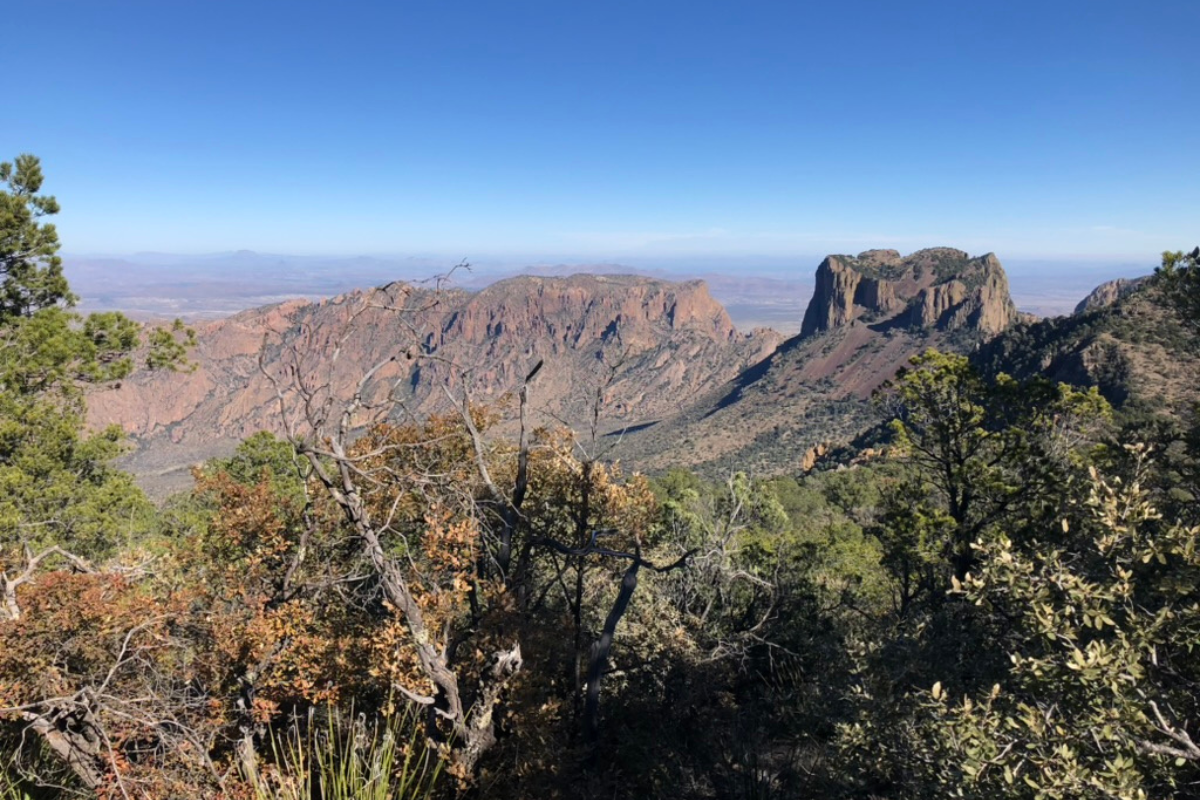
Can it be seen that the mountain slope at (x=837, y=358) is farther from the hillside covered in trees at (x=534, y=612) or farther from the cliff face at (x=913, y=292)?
the hillside covered in trees at (x=534, y=612)

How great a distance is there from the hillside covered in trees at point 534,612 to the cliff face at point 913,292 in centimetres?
13004

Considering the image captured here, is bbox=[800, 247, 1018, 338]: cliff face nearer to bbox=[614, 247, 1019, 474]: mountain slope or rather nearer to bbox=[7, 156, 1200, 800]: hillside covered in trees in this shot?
bbox=[614, 247, 1019, 474]: mountain slope

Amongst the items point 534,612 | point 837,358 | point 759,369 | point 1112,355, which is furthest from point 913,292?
point 534,612

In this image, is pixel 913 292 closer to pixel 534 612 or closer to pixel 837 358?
pixel 837 358

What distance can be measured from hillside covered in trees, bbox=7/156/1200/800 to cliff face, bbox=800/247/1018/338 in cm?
13004

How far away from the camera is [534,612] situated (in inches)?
501

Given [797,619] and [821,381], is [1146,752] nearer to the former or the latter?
[797,619]

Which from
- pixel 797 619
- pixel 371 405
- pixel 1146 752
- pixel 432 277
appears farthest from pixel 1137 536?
pixel 797 619

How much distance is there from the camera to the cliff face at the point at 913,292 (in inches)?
5133

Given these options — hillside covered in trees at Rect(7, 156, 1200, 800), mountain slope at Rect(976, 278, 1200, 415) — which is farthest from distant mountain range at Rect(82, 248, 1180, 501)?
hillside covered in trees at Rect(7, 156, 1200, 800)

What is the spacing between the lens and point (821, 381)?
13600 cm

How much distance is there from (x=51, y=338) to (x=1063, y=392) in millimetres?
23334

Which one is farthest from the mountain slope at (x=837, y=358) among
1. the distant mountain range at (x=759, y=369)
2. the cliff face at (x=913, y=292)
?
the distant mountain range at (x=759, y=369)

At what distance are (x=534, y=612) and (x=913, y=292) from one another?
170m
